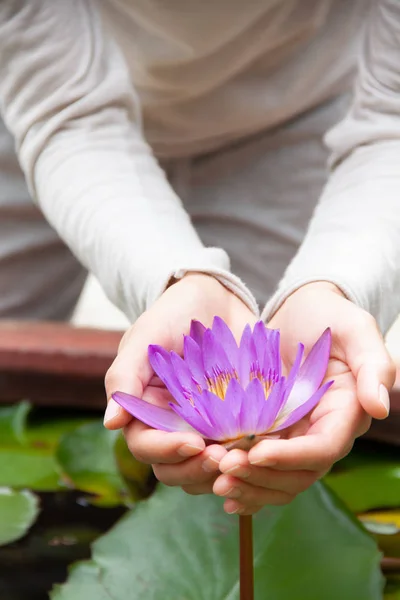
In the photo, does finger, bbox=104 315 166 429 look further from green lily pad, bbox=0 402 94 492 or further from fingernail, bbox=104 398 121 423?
green lily pad, bbox=0 402 94 492

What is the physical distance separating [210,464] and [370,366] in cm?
9

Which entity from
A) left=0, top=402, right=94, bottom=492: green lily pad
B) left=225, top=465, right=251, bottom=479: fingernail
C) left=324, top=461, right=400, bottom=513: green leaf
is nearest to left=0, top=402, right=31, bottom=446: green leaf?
left=0, top=402, right=94, bottom=492: green lily pad

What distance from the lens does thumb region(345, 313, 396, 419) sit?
12.7 inches

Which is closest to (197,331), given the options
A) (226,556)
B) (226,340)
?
(226,340)

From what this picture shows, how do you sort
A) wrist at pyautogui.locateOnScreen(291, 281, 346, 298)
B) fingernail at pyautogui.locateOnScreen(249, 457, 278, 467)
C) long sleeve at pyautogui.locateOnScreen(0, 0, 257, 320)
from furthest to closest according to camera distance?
long sleeve at pyautogui.locateOnScreen(0, 0, 257, 320) < wrist at pyautogui.locateOnScreen(291, 281, 346, 298) < fingernail at pyautogui.locateOnScreen(249, 457, 278, 467)

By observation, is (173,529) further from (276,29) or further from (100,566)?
(276,29)

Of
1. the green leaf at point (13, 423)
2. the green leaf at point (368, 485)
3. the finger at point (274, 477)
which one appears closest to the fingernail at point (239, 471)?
the finger at point (274, 477)

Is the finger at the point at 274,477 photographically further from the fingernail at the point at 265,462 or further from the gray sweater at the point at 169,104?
the gray sweater at the point at 169,104

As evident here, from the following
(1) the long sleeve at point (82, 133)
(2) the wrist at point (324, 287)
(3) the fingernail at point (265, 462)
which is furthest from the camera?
(1) the long sleeve at point (82, 133)

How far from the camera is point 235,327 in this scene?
446 mm

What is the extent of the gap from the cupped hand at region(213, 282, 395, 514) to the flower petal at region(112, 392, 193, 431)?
0.05 metres

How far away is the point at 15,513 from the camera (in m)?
0.54

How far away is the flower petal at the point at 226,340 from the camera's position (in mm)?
383

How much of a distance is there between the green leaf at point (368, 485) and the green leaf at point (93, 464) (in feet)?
0.54
